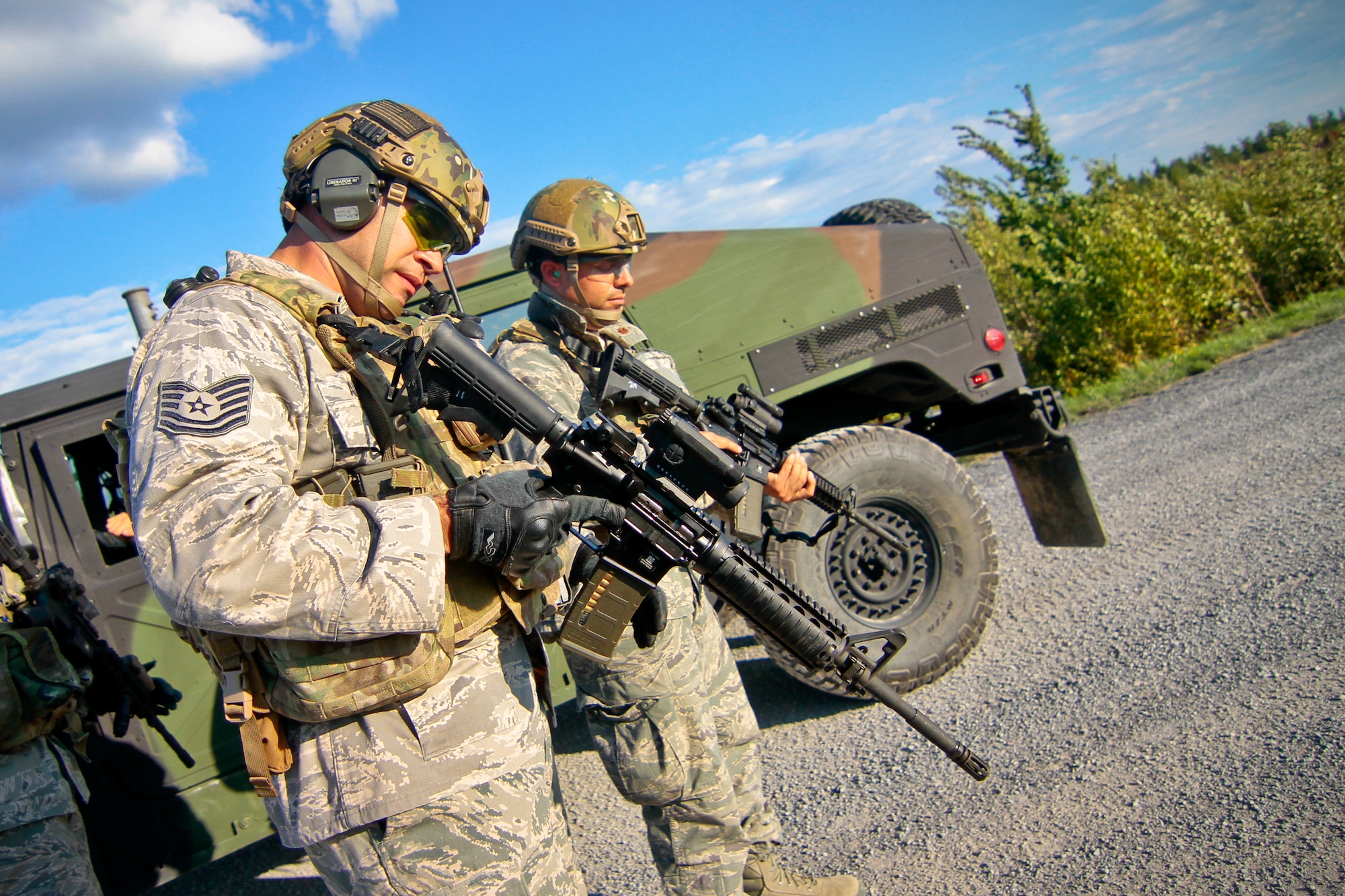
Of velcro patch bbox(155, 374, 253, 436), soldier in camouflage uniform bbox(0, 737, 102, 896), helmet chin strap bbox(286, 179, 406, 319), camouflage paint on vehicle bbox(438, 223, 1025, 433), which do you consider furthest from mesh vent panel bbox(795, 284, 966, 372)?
soldier in camouflage uniform bbox(0, 737, 102, 896)

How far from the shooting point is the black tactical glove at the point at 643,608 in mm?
2088

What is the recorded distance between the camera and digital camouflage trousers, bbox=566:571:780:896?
8.00ft

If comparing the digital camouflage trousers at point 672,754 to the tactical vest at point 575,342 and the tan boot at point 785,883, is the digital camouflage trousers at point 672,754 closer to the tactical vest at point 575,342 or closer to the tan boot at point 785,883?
the tan boot at point 785,883

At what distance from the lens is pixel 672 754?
2438 millimetres

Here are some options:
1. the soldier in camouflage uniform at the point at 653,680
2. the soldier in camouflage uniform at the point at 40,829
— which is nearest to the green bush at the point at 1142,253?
the soldier in camouflage uniform at the point at 653,680

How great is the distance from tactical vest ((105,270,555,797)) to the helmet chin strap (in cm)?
7

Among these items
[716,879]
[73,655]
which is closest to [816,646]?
[716,879]

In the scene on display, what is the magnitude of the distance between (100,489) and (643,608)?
2385 mm

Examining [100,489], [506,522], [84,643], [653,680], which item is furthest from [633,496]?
[100,489]

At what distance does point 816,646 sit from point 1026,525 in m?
3.95

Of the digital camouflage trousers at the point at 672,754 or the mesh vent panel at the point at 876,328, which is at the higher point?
the mesh vent panel at the point at 876,328

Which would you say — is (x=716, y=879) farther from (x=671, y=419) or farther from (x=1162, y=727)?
(x=1162, y=727)

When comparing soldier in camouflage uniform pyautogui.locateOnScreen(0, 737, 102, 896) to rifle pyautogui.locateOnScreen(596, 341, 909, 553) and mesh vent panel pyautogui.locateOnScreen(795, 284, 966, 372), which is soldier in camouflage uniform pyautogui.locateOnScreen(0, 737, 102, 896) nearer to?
rifle pyautogui.locateOnScreen(596, 341, 909, 553)

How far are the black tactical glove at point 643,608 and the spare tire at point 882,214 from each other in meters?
2.93
